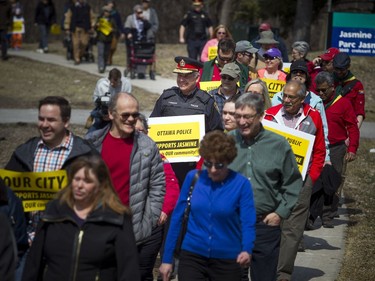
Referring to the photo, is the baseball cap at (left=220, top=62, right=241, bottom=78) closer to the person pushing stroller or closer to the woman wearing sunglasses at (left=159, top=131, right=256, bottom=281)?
the woman wearing sunglasses at (left=159, top=131, right=256, bottom=281)

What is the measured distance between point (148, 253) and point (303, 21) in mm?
21722

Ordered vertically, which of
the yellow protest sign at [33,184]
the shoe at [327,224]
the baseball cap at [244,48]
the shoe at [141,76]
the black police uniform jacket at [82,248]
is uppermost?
the baseball cap at [244,48]

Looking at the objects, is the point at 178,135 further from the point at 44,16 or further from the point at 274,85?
the point at 44,16

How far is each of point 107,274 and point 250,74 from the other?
23.6ft

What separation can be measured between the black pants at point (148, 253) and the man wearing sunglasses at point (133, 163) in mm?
211

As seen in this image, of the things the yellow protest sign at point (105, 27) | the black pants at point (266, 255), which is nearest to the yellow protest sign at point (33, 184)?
the black pants at point (266, 255)

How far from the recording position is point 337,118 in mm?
11445

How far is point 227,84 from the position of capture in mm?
10062

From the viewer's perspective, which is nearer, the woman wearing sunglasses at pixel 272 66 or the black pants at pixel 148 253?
the black pants at pixel 148 253

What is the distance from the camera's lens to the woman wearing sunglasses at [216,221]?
6.40 m

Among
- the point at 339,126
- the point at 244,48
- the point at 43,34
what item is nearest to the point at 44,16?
the point at 43,34

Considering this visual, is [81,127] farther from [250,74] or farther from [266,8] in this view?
[266,8]

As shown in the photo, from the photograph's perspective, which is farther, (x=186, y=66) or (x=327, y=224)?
(x=327, y=224)

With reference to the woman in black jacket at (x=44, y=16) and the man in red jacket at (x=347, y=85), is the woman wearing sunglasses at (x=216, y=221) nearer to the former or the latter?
the man in red jacket at (x=347, y=85)
